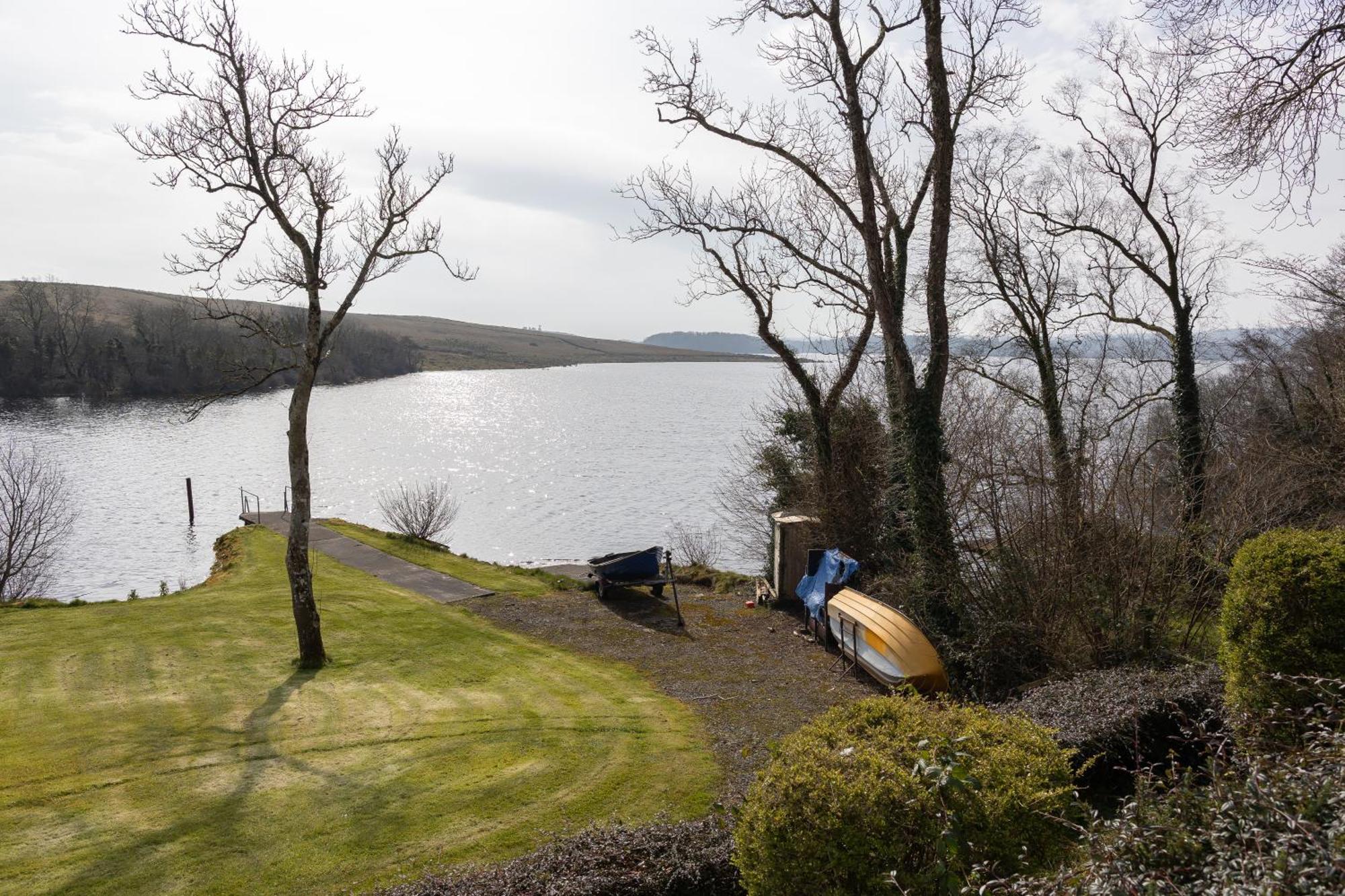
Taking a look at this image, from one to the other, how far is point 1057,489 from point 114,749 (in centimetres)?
1097

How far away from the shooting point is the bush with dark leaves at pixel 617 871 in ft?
16.2

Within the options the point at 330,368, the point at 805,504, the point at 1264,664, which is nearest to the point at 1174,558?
the point at 1264,664

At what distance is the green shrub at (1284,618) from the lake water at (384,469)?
1694cm

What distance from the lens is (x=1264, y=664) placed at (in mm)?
6199

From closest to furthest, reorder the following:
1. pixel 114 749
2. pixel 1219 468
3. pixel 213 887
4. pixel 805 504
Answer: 1. pixel 213 887
2. pixel 114 749
3. pixel 1219 468
4. pixel 805 504

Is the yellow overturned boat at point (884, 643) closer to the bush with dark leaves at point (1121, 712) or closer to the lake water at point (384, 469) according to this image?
the bush with dark leaves at point (1121, 712)

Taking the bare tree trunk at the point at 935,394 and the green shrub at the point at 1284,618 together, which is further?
the bare tree trunk at the point at 935,394

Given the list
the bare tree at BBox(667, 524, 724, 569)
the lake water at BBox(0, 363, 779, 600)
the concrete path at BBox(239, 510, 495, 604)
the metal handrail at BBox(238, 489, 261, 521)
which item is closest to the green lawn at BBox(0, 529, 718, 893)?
the concrete path at BBox(239, 510, 495, 604)

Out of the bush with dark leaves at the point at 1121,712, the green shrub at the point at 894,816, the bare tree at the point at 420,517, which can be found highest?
the green shrub at the point at 894,816

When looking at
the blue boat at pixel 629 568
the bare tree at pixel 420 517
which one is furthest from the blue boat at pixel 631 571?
the bare tree at pixel 420 517

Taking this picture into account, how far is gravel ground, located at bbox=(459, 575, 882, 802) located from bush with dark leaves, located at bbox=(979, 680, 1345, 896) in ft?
14.2

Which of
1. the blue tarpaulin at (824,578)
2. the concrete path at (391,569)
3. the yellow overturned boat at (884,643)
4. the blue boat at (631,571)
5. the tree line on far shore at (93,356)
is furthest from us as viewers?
the tree line on far shore at (93,356)

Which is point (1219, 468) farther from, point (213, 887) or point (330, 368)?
point (330, 368)

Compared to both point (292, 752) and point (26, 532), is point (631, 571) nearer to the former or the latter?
point (292, 752)
